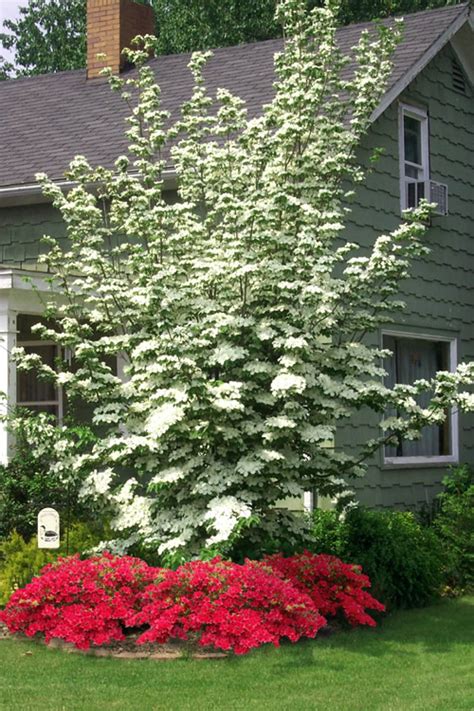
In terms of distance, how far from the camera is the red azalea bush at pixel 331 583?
9.70 meters

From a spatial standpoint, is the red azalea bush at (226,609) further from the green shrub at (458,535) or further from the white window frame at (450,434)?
the white window frame at (450,434)

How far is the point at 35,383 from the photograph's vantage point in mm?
16172

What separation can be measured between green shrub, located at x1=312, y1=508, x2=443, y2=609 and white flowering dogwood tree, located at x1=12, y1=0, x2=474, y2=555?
69 cm

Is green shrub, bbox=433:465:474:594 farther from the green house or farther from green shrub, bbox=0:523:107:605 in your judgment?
green shrub, bbox=0:523:107:605

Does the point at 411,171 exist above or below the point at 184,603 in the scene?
above

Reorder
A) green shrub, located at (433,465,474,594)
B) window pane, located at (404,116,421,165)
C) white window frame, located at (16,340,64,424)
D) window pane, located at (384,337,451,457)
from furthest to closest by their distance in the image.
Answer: white window frame, located at (16,340,64,424), window pane, located at (404,116,421,165), window pane, located at (384,337,451,457), green shrub, located at (433,465,474,594)

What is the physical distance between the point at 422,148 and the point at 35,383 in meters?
5.99

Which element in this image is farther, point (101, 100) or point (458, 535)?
point (101, 100)

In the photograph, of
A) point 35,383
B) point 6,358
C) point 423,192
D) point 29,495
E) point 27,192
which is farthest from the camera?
point 35,383

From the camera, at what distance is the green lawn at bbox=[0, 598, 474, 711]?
25.2 feet

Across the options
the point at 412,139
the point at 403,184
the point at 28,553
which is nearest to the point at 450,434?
the point at 403,184

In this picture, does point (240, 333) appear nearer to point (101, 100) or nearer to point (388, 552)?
point (388, 552)

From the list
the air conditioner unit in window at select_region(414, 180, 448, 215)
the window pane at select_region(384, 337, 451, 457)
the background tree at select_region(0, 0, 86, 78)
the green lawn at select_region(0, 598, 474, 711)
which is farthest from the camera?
the background tree at select_region(0, 0, 86, 78)

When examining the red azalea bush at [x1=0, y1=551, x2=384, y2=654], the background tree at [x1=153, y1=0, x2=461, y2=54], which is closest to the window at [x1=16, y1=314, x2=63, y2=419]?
the red azalea bush at [x1=0, y1=551, x2=384, y2=654]
